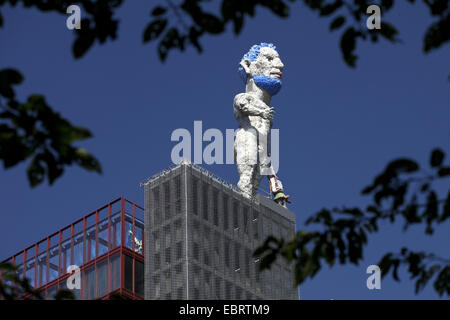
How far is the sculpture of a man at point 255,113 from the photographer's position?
65062 millimetres

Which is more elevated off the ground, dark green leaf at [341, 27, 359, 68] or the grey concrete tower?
the grey concrete tower

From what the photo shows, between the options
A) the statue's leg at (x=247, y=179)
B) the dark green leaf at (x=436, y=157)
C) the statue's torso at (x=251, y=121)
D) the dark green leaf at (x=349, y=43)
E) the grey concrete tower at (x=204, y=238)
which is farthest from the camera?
the statue's torso at (x=251, y=121)

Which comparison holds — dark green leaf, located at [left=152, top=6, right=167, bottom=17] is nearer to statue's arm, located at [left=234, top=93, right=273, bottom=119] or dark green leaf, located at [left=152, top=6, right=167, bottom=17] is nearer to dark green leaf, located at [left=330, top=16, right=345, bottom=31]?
dark green leaf, located at [left=330, top=16, right=345, bottom=31]

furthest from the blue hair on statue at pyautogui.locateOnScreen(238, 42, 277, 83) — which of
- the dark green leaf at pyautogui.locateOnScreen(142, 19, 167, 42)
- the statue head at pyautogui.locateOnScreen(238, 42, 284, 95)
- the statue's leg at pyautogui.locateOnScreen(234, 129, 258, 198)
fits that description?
the dark green leaf at pyautogui.locateOnScreen(142, 19, 167, 42)

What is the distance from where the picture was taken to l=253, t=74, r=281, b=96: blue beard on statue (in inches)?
2648

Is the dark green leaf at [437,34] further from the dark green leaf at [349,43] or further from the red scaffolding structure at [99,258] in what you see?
the red scaffolding structure at [99,258]

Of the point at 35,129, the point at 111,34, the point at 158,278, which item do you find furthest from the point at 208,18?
the point at 158,278

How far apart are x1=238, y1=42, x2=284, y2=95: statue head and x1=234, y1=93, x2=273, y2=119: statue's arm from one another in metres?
1.10

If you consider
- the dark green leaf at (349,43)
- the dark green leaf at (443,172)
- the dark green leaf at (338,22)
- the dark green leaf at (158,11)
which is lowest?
the dark green leaf at (443,172)

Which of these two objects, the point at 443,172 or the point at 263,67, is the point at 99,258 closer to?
the point at 263,67

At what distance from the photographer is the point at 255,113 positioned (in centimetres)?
6656

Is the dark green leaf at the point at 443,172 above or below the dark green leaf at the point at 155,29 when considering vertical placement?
below

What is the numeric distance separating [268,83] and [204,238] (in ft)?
32.9

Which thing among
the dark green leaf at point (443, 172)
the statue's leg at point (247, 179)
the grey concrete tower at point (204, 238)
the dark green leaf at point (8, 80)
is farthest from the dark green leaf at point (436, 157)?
the statue's leg at point (247, 179)
